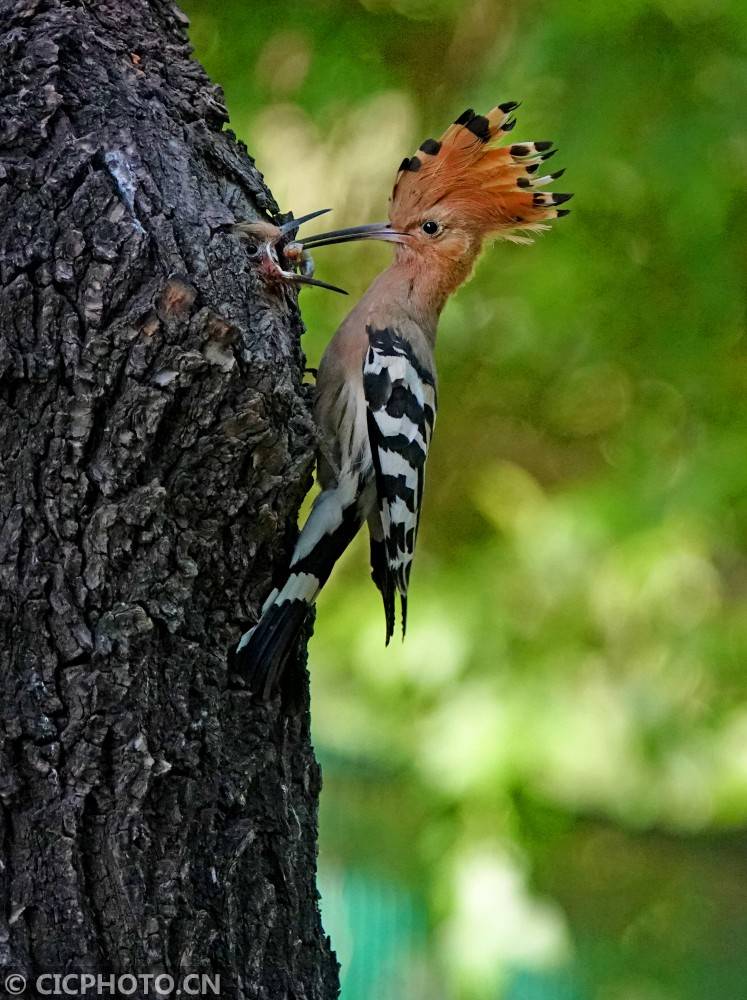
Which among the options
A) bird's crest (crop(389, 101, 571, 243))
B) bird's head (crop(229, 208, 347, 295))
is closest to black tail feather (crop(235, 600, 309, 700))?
bird's head (crop(229, 208, 347, 295))

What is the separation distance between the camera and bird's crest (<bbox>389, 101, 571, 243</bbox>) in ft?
8.47

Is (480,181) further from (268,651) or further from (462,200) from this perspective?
(268,651)

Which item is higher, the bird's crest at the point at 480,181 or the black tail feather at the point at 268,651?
the bird's crest at the point at 480,181

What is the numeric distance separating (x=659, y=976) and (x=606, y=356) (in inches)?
73.2

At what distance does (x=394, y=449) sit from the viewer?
7.95ft

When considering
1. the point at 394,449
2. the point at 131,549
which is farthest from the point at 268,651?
the point at 394,449

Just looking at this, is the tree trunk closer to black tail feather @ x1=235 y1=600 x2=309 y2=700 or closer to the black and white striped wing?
black tail feather @ x1=235 y1=600 x2=309 y2=700

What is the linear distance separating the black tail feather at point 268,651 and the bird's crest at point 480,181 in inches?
47.3

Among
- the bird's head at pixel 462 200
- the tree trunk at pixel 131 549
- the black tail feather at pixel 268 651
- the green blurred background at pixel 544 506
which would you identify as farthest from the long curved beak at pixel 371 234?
the black tail feather at pixel 268 651

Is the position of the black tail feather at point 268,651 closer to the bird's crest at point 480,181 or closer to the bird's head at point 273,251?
the bird's head at point 273,251

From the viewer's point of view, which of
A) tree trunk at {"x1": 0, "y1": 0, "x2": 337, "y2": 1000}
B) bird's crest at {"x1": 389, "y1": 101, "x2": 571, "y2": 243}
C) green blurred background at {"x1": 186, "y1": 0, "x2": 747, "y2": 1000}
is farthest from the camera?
green blurred background at {"x1": 186, "y1": 0, "x2": 747, "y2": 1000}

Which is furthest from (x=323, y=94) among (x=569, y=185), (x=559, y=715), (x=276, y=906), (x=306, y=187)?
(x=276, y=906)

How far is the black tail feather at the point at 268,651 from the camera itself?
1.74 metres

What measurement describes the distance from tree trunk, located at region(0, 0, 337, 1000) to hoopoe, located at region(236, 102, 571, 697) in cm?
40
